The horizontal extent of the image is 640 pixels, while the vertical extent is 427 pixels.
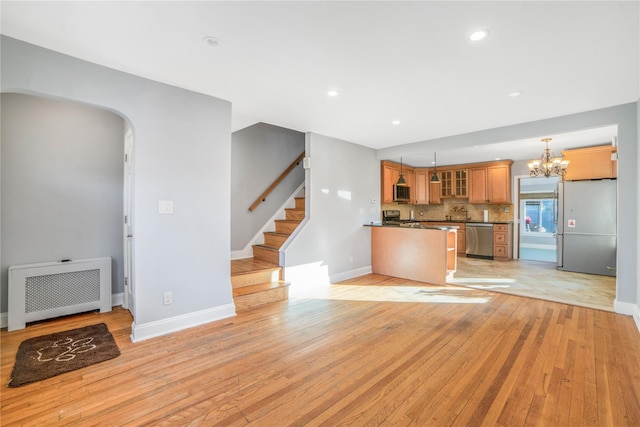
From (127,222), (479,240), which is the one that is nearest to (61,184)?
(127,222)

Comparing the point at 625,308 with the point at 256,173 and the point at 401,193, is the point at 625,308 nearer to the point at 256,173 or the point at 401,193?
the point at 401,193

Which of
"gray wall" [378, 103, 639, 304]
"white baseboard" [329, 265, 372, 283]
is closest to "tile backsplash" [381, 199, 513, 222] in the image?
"white baseboard" [329, 265, 372, 283]

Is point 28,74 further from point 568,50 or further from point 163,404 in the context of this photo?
point 568,50

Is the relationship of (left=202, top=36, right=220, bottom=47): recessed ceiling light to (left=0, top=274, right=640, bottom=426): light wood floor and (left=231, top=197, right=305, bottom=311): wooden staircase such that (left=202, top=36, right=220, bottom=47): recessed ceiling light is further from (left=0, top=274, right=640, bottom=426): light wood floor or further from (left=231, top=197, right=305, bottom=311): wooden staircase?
(left=231, top=197, right=305, bottom=311): wooden staircase

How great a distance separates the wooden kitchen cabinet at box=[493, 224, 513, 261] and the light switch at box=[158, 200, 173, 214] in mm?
7252

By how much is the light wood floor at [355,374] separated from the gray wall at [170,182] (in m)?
0.36

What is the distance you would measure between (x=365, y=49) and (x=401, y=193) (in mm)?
5324

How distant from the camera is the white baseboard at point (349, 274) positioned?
492cm

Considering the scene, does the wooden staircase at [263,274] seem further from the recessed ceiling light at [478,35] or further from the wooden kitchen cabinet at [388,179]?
the recessed ceiling light at [478,35]

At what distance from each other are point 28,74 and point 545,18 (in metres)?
3.83

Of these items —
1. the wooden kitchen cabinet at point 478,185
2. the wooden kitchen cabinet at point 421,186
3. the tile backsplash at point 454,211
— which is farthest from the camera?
the wooden kitchen cabinet at point 421,186

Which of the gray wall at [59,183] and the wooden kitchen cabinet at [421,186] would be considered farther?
the wooden kitchen cabinet at [421,186]

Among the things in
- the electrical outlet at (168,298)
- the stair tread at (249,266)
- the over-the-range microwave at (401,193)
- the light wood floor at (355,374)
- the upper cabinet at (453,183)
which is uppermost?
the upper cabinet at (453,183)

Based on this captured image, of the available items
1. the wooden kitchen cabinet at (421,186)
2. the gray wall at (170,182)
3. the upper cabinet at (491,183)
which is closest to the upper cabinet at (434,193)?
the wooden kitchen cabinet at (421,186)
